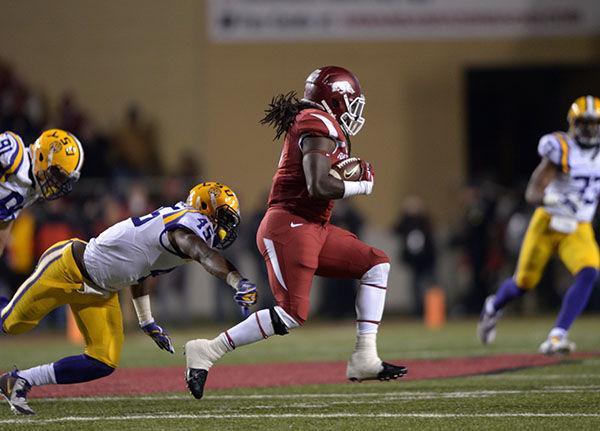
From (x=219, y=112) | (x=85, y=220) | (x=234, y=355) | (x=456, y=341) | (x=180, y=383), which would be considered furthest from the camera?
(x=219, y=112)

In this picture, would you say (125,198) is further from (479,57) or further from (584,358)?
(584,358)

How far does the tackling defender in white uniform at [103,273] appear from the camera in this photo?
17.6 feet

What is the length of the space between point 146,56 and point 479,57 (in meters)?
4.52

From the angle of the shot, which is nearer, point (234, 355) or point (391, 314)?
point (234, 355)

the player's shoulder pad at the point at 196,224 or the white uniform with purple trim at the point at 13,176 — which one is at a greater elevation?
the white uniform with purple trim at the point at 13,176

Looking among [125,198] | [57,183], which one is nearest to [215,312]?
[125,198]

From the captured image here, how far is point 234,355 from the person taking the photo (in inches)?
353

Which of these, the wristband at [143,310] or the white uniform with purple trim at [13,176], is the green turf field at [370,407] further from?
the white uniform with purple trim at [13,176]

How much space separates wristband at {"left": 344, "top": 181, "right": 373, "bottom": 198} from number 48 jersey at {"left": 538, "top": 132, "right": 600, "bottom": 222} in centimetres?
267

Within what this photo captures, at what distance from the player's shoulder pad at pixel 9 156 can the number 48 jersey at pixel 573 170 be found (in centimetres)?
360

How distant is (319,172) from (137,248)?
0.97 meters

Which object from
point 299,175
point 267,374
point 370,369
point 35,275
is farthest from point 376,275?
point 267,374

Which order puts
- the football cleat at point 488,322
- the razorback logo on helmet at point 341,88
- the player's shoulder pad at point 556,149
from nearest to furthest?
the razorback logo on helmet at point 341,88, the player's shoulder pad at point 556,149, the football cleat at point 488,322

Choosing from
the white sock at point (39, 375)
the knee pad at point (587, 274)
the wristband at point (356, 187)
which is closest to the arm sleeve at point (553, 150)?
the knee pad at point (587, 274)
